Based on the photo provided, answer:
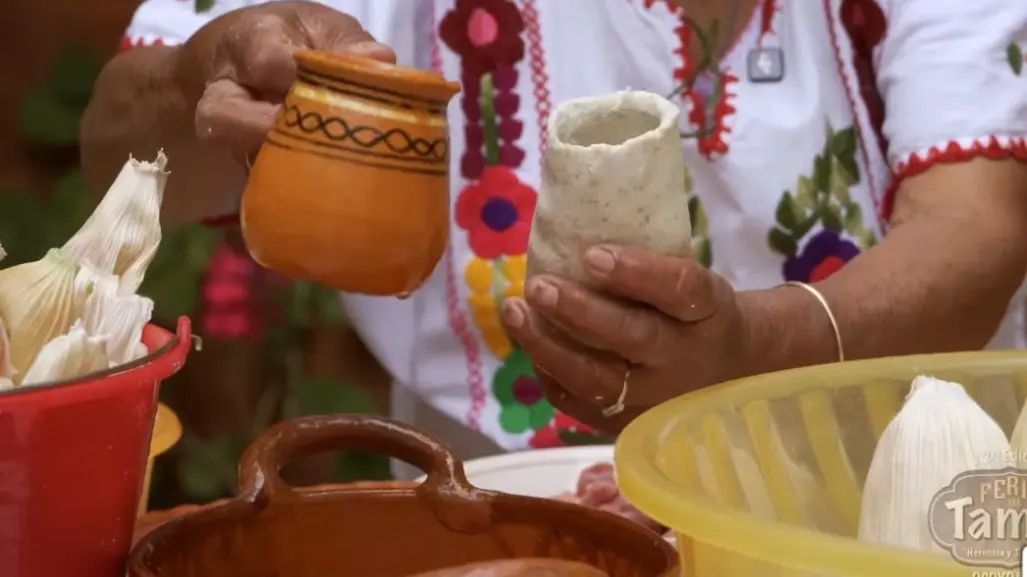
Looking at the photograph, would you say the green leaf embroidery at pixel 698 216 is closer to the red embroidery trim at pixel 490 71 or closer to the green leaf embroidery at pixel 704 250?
the green leaf embroidery at pixel 704 250

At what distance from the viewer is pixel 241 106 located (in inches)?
21.5

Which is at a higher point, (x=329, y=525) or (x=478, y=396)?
(x=329, y=525)

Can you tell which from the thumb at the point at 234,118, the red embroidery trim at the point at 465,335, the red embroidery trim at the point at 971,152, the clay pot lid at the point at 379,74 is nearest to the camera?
Answer: the clay pot lid at the point at 379,74

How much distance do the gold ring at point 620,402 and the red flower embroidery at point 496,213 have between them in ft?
0.95

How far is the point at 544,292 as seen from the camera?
1.70 ft

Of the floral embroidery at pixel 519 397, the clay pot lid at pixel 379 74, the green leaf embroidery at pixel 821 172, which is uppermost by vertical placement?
the clay pot lid at pixel 379 74

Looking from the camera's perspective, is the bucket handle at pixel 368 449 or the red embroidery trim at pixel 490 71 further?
the red embroidery trim at pixel 490 71

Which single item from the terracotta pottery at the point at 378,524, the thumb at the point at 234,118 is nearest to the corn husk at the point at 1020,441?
the terracotta pottery at the point at 378,524

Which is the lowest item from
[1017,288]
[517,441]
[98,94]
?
[517,441]

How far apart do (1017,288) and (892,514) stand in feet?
1.75

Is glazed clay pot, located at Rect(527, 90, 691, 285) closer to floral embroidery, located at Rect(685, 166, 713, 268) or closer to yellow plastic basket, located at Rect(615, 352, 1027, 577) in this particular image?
yellow plastic basket, located at Rect(615, 352, 1027, 577)

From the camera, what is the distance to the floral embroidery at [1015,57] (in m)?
0.84

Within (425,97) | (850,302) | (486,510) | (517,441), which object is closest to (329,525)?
(486,510)

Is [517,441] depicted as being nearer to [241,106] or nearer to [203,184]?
[203,184]
